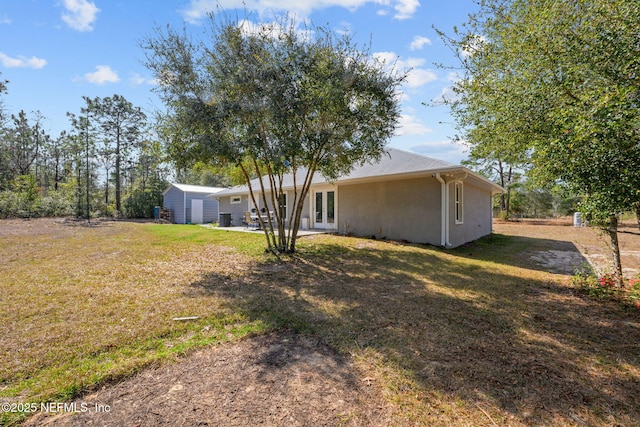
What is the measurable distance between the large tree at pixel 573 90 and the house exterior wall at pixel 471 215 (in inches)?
202

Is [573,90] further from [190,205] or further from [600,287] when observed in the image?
[190,205]

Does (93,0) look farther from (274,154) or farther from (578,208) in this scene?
(578,208)

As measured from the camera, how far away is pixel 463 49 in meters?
5.52

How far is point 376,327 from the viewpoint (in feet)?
11.4

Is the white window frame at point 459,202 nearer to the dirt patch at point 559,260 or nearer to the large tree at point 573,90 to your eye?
the dirt patch at point 559,260

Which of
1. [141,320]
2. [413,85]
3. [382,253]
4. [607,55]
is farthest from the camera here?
[382,253]

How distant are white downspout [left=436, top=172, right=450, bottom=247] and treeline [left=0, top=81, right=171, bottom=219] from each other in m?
→ 21.6

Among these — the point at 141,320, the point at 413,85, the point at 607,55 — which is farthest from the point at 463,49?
the point at 141,320

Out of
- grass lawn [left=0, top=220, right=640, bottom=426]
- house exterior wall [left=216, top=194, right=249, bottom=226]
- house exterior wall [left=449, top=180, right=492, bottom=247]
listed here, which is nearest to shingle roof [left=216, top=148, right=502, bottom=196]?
house exterior wall [left=449, top=180, right=492, bottom=247]

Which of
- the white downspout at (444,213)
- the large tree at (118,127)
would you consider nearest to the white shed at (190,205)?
the large tree at (118,127)

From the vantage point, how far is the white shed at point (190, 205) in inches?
837

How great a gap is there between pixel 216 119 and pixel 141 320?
14.2 ft

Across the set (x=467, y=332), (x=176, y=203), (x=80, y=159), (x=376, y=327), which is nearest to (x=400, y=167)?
(x=467, y=332)

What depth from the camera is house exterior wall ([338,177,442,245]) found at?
393 inches
